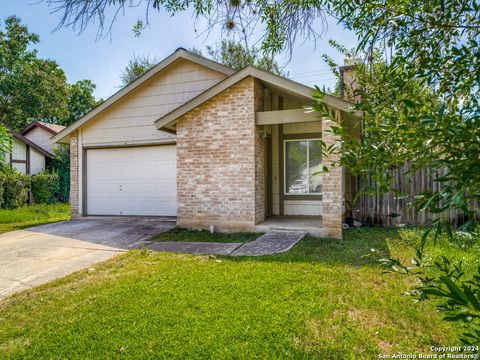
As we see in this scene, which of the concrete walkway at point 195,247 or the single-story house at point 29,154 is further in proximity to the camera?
the single-story house at point 29,154

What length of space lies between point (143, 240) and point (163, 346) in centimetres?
506

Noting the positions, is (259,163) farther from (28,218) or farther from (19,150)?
(19,150)

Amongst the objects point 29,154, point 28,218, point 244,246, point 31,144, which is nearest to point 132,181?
point 28,218

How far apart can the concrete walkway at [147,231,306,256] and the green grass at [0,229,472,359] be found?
842 millimetres

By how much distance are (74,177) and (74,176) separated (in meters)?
0.04

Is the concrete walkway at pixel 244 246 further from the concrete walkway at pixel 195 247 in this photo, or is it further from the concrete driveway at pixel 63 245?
the concrete driveway at pixel 63 245

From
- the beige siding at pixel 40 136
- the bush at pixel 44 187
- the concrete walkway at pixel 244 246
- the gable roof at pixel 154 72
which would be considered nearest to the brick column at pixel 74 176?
the gable roof at pixel 154 72

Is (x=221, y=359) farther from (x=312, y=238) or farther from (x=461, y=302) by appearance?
(x=312, y=238)

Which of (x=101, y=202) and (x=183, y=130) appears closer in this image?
(x=183, y=130)

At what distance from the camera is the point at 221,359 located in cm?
279

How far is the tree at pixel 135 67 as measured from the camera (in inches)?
929

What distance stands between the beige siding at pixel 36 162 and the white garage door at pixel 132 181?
33.4 ft

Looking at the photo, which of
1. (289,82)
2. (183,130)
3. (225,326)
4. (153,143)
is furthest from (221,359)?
(153,143)

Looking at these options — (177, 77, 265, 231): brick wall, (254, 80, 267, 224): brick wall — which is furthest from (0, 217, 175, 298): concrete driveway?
(254, 80, 267, 224): brick wall
